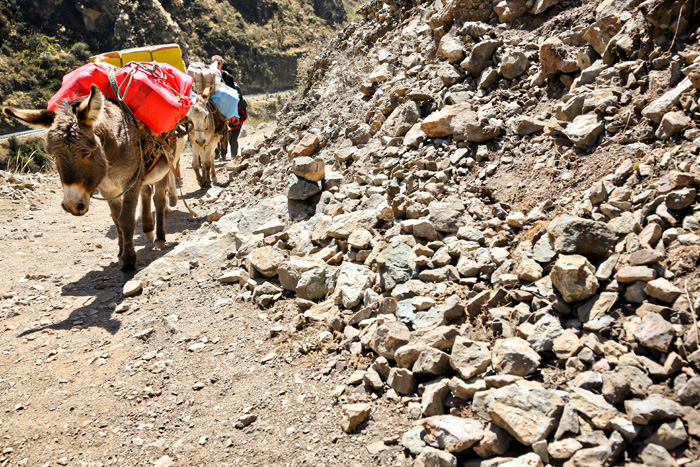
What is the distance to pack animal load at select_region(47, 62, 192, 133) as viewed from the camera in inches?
189

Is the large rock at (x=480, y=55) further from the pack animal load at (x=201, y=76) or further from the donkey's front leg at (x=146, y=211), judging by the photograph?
the pack animal load at (x=201, y=76)

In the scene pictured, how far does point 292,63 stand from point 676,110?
49774mm

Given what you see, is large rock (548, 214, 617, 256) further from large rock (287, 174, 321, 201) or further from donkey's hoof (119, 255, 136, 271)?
donkey's hoof (119, 255, 136, 271)

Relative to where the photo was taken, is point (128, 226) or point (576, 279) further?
point (128, 226)

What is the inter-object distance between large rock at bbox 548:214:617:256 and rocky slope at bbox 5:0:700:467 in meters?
0.01

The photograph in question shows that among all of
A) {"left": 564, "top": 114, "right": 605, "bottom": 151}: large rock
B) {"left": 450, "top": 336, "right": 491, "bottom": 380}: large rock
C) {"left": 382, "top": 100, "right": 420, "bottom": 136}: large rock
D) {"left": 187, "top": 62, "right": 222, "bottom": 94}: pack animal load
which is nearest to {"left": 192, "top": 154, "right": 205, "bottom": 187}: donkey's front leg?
{"left": 187, "top": 62, "right": 222, "bottom": 94}: pack animal load

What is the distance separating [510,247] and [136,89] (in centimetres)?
446

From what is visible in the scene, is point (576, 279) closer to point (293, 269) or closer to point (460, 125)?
point (293, 269)

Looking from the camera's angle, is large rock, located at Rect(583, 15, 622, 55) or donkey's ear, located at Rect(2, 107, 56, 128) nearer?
large rock, located at Rect(583, 15, 622, 55)

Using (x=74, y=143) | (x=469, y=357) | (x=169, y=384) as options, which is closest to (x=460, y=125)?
(x=469, y=357)

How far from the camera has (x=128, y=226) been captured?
5.20 meters

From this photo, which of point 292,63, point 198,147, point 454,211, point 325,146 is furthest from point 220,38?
point 454,211

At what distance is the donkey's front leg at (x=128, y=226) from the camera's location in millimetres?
5125

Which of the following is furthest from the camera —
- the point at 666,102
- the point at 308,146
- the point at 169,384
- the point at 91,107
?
the point at 308,146
